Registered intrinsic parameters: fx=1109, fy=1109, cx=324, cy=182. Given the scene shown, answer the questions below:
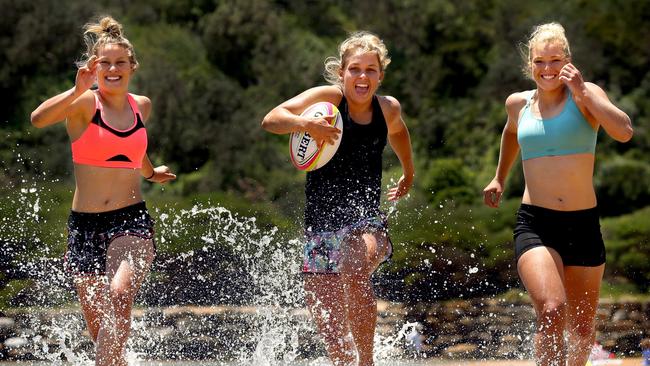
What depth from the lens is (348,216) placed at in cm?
541

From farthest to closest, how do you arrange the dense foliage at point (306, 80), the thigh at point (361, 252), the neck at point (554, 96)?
1. the dense foliage at point (306, 80)
2. the thigh at point (361, 252)
3. the neck at point (554, 96)

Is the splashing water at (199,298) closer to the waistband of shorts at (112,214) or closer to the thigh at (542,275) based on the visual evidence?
the waistband of shorts at (112,214)

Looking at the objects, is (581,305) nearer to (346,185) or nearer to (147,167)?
(346,185)

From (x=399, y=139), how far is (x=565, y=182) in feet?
3.37

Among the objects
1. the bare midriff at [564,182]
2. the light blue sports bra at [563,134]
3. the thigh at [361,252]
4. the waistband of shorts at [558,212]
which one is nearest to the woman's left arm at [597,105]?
the light blue sports bra at [563,134]

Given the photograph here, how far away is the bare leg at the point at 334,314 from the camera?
17.8ft

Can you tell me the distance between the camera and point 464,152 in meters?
15.2

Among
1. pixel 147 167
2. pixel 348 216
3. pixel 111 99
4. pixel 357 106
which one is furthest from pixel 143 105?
pixel 348 216

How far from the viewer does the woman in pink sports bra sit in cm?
524

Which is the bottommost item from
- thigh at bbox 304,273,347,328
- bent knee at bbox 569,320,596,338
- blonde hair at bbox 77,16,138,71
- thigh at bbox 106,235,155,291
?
bent knee at bbox 569,320,596,338

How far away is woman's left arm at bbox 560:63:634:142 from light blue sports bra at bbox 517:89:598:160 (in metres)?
0.11

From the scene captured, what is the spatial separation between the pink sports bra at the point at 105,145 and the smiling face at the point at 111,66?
0.09 m

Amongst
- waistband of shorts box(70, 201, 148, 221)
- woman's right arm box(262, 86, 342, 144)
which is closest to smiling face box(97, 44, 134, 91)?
waistband of shorts box(70, 201, 148, 221)

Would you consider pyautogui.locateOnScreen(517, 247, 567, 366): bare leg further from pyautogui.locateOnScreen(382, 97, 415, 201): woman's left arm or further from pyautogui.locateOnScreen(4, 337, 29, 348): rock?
pyautogui.locateOnScreen(4, 337, 29, 348): rock
